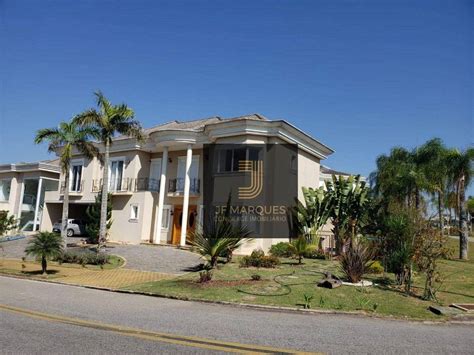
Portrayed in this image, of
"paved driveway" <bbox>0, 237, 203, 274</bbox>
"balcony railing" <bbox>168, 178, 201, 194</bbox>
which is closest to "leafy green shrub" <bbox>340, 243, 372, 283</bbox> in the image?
"paved driveway" <bbox>0, 237, 203, 274</bbox>

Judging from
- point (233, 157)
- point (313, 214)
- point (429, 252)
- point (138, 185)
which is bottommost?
point (429, 252)

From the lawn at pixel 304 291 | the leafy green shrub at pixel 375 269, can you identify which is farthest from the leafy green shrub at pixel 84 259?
the leafy green shrub at pixel 375 269

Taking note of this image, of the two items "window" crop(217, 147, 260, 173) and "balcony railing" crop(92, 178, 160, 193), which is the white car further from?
"window" crop(217, 147, 260, 173)

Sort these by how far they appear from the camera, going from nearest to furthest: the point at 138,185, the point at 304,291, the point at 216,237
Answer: the point at 304,291 → the point at 216,237 → the point at 138,185

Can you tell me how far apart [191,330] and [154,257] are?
→ 48.2 feet

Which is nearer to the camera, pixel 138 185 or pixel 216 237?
pixel 216 237

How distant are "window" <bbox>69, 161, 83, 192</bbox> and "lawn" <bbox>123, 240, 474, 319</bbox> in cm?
2287

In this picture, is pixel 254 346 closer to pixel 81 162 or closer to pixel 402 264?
pixel 402 264

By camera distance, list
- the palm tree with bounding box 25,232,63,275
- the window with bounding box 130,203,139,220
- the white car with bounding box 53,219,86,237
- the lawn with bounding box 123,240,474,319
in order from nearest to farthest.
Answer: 1. the lawn with bounding box 123,240,474,319
2. the palm tree with bounding box 25,232,63,275
3. the window with bounding box 130,203,139,220
4. the white car with bounding box 53,219,86,237

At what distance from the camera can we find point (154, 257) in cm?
2138

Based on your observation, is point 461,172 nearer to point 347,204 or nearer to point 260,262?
point 347,204

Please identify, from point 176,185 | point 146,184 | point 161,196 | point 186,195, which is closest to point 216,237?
point 186,195

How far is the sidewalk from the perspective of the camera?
48.2 ft

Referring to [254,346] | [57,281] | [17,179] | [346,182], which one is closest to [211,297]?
[254,346]
